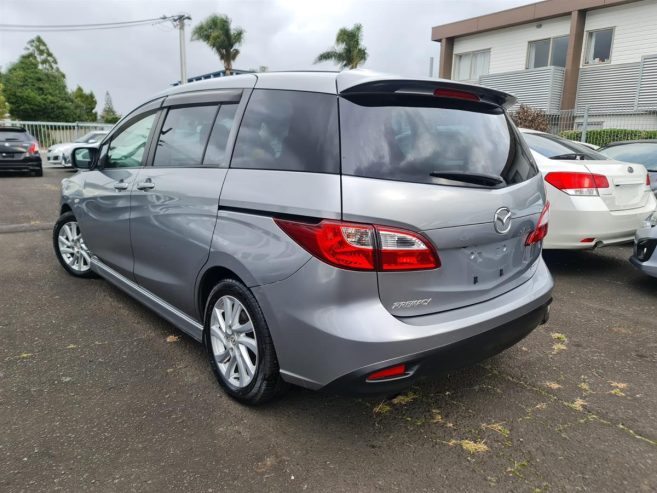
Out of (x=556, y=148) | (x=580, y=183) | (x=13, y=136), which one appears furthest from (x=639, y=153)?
A: (x=13, y=136)

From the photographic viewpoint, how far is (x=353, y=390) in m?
2.26

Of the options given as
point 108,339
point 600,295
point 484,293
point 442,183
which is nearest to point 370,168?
point 442,183

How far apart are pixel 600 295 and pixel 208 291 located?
145 inches

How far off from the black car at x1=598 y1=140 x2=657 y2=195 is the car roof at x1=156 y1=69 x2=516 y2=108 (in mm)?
4199

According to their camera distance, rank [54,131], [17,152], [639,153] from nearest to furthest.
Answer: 1. [639,153]
2. [17,152]
3. [54,131]

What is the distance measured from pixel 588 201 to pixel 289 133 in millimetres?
3579

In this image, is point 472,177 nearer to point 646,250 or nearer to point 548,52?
point 646,250

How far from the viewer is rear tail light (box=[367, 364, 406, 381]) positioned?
2.21 m

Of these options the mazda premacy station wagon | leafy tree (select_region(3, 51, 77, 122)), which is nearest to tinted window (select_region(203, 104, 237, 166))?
the mazda premacy station wagon

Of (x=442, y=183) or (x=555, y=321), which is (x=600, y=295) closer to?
(x=555, y=321)

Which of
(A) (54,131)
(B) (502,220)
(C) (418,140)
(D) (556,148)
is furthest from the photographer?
(A) (54,131)

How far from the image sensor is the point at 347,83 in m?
2.42

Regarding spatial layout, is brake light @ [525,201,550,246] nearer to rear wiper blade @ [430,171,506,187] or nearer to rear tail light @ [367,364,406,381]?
rear wiper blade @ [430,171,506,187]

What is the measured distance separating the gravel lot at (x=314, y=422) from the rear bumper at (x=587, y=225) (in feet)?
3.78
